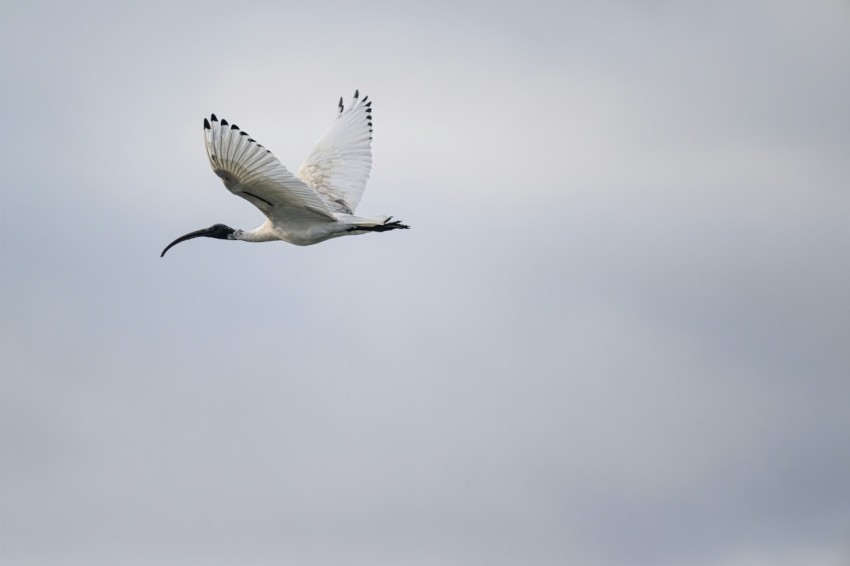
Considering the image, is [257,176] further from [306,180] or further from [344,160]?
[344,160]

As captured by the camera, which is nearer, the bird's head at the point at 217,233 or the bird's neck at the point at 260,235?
the bird's neck at the point at 260,235

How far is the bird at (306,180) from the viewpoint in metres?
23.1

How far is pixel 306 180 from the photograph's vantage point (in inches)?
1086

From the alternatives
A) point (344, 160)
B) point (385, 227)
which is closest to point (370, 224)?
point (385, 227)

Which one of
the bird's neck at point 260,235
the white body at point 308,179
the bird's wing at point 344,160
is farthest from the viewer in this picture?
the bird's wing at point 344,160

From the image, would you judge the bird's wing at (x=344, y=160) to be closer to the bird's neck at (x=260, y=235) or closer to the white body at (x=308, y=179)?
the white body at (x=308, y=179)

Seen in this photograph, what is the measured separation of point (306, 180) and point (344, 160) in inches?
34.5

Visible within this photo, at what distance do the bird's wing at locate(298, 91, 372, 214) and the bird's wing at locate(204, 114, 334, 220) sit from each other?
1.88 metres

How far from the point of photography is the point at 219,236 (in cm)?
2764

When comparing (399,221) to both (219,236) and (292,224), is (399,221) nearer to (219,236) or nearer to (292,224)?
(292,224)

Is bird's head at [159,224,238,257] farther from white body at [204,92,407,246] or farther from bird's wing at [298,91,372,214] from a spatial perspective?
bird's wing at [298,91,372,214]

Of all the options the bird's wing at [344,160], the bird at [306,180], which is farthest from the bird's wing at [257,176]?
the bird's wing at [344,160]

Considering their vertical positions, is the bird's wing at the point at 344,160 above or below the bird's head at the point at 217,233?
above

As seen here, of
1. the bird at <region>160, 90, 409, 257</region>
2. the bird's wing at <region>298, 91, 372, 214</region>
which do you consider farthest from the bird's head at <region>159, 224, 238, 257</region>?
the bird's wing at <region>298, 91, 372, 214</region>
